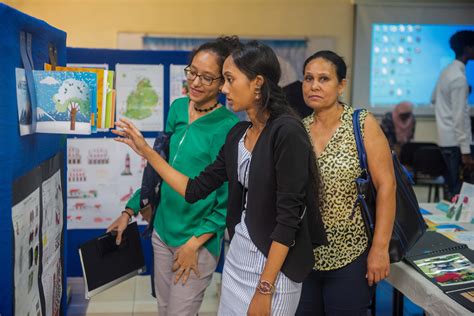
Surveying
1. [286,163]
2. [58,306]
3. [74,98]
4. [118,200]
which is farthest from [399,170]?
[118,200]

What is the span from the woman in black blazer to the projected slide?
19.3ft

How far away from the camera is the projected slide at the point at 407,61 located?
23.0ft

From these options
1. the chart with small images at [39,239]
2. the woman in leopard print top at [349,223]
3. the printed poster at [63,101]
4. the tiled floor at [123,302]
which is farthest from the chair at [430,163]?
the printed poster at [63,101]

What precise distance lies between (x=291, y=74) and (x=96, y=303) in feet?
13.6

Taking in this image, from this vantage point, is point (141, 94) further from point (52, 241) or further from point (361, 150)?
point (361, 150)

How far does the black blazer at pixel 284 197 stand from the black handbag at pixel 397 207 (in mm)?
360

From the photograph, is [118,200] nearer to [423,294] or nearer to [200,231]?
[200,231]

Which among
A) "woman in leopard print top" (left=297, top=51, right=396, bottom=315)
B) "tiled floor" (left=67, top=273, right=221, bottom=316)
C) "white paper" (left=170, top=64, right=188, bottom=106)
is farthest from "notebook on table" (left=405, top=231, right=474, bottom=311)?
"white paper" (left=170, top=64, right=188, bottom=106)

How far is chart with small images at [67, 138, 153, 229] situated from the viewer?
3.40m

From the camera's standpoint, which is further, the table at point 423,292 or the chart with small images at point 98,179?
the chart with small images at point 98,179

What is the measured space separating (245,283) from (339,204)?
510 mm

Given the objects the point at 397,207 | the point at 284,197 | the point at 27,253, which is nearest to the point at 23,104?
the point at 27,253

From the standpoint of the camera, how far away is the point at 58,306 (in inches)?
76.5

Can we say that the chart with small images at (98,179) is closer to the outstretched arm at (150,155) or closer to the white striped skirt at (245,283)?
the outstretched arm at (150,155)
